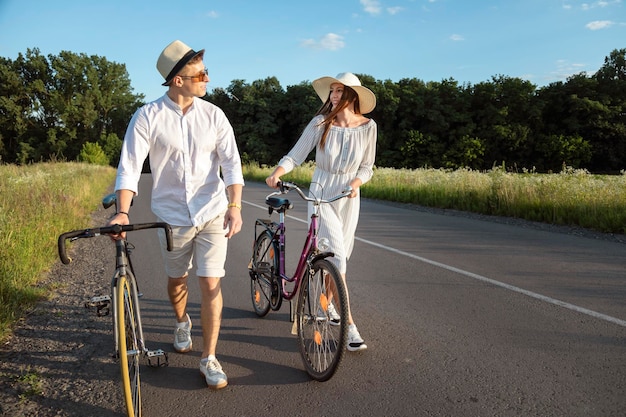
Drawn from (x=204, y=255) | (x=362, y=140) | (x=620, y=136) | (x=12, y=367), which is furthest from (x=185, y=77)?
(x=620, y=136)

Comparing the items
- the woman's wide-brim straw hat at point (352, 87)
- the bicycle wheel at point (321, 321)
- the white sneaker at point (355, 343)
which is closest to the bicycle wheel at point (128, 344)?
the bicycle wheel at point (321, 321)

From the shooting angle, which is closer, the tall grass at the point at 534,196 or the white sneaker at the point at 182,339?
the white sneaker at the point at 182,339

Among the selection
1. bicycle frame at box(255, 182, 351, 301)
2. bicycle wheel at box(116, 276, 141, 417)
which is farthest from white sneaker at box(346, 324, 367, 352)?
bicycle wheel at box(116, 276, 141, 417)

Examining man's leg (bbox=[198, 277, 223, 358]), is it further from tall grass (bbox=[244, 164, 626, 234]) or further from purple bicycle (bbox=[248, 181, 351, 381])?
tall grass (bbox=[244, 164, 626, 234])

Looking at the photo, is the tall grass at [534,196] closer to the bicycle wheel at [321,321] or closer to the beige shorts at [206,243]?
the bicycle wheel at [321,321]

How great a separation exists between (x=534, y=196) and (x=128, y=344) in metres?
11.3

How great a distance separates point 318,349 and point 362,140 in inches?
66.1

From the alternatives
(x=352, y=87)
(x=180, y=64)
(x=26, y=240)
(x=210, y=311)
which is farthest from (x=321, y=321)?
(x=26, y=240)

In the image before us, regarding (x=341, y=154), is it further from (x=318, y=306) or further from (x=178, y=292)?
(x=178, y=292)

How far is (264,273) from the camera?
14.5 feet

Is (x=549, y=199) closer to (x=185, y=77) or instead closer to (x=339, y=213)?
(x=339, y=213)

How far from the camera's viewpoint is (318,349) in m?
3.38

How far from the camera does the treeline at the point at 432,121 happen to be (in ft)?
194

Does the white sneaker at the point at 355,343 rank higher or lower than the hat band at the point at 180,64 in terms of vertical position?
lower
